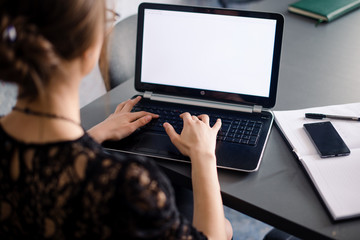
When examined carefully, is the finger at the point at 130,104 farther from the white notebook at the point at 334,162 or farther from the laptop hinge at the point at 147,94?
the white notebook at the point at 334,162

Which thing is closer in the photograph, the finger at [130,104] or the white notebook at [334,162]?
the white notebook at [334,162]

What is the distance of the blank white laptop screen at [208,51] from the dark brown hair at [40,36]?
535 mm

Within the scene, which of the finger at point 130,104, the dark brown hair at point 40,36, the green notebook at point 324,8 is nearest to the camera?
the dark brown hair at point 40,36

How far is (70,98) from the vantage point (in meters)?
0.63

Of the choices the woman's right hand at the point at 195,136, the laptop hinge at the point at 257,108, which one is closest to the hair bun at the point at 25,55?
the woman's right hand at the point at 195,136

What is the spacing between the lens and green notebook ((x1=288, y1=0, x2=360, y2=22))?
5.18 ft

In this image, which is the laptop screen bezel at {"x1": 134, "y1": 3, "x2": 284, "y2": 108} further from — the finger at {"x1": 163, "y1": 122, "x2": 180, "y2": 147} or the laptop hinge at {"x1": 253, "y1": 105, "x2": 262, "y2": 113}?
the finger at {"x1": 163, "y1": 122, "x2": 180, "y2": 147}

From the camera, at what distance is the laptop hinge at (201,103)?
1063 mm

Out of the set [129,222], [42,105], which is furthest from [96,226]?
[42,105]

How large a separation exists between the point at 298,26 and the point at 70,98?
4.00 ft

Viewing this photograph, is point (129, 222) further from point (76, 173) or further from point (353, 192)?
point (353, 192)

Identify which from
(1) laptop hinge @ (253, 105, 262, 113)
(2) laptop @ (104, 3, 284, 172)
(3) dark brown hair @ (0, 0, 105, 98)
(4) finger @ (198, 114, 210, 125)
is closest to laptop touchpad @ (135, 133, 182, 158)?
(2) laptop @ (104, 3, 284, 172)

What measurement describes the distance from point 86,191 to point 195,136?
39 cm

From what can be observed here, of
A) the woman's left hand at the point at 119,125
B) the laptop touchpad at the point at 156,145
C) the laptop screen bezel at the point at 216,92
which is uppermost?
the laptop screen bezel at the point at 216,92
